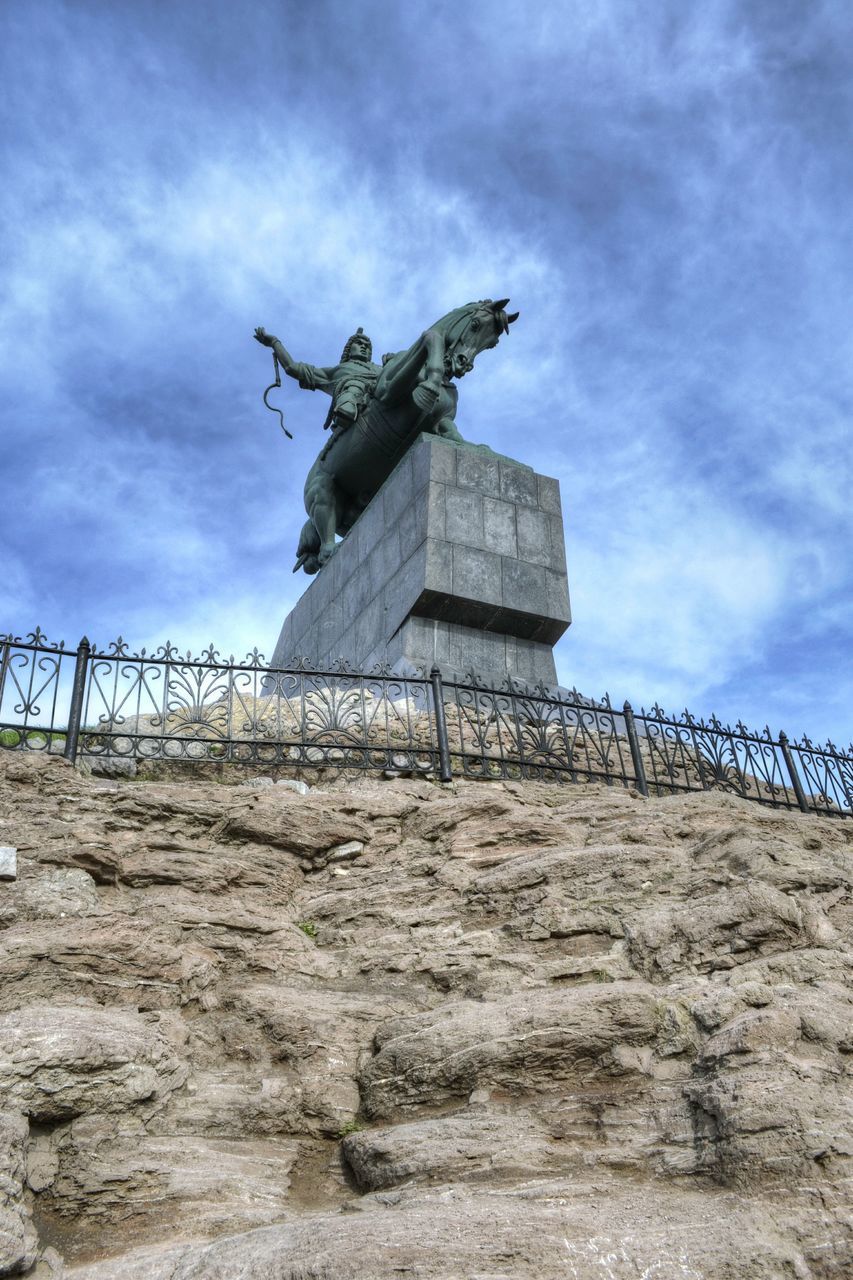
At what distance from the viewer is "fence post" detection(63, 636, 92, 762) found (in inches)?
327

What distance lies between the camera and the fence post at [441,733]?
29.9ft

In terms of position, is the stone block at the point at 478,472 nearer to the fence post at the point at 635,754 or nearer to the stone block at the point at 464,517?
the stone block at the point at 464,517

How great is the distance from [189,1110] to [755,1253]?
2.30 meters

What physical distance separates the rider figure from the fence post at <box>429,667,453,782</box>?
708 cm

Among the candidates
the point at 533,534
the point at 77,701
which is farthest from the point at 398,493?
the point at 77,701

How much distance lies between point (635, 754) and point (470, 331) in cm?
716

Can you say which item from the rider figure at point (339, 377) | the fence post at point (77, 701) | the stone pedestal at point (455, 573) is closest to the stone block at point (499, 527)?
the stone pedestal at point (455, 573)

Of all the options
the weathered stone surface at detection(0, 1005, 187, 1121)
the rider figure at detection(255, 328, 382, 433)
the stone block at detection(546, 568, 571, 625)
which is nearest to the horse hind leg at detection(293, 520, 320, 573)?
the rider figure at detection(255, 328, 382, 433)

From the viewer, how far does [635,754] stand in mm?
9781

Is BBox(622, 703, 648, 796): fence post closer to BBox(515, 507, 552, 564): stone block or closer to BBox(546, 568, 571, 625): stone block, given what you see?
BBox(546, 568, 571, 625): stone block

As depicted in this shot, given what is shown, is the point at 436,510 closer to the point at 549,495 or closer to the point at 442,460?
the point at 442,460

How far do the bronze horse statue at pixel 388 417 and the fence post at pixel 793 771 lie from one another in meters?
6.05

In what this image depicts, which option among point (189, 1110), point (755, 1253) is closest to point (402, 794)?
point (189, 1110)

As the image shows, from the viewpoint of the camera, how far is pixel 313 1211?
423cm
